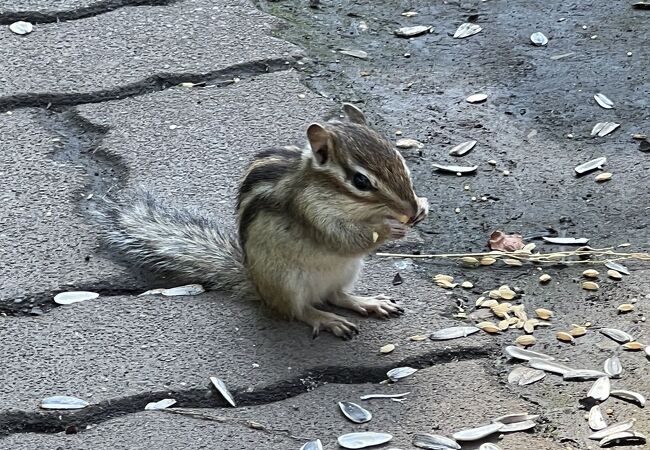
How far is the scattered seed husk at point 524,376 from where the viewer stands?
9.65 feet

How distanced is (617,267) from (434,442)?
882 millimetres

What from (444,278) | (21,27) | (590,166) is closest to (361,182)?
(444,278)

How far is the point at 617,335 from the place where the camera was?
306 centimetres

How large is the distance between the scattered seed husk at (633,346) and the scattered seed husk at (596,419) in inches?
9.8

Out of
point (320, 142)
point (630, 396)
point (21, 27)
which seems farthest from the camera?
point (21, 27)

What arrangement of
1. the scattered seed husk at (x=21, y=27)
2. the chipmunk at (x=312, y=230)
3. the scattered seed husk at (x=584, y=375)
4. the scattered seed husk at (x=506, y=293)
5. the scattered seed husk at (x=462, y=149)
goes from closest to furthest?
the scattered seed husk at (x=584, y=375) < the chipmunk at (x=312, y=230) < the scattered seed husk at (x=506, y=293) < the scattered seed husk at (x=462, y=149) < the scattered seed husk at (x=21, y=27)

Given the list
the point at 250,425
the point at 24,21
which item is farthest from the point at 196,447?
the point at 24,21

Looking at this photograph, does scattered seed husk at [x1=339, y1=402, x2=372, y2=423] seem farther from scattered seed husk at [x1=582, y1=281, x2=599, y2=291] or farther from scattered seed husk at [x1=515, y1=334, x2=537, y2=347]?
scattered seed husk at [x1=582, y1=281, x2=599, y2=291]

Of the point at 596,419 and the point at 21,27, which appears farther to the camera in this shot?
the point at 21,27

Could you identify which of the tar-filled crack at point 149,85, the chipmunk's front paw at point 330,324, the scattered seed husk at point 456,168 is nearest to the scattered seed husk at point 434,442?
the chipmunk's front paw at point 330,324

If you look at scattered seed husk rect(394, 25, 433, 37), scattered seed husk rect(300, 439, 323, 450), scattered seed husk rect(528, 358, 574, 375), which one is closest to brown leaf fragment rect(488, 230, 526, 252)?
scattered seed husk rect(528, 358, 574, 375)

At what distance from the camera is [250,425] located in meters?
2.80

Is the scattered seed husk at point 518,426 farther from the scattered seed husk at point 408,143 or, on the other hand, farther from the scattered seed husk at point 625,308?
the scattered seed husk at point 408,143

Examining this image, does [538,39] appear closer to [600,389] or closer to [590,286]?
[590,286]
